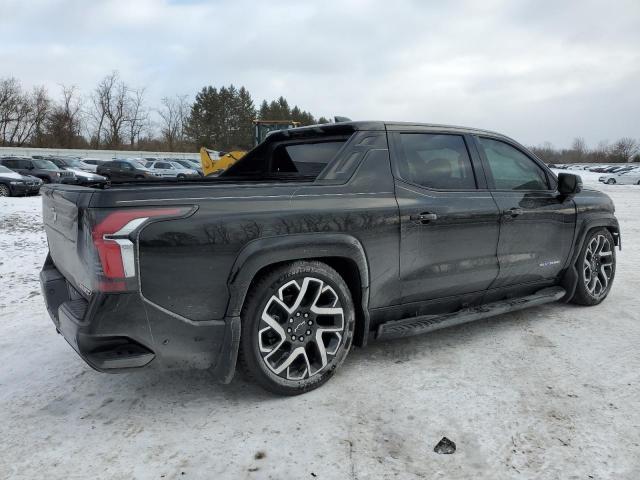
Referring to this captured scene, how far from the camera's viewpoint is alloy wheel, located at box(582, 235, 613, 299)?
15.3 feet

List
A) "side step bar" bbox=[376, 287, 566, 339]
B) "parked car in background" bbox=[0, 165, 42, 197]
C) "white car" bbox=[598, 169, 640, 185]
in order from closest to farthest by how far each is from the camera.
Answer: "side step bar" bbox=[376, 287, 566, 339], "parked car in background" bbox=[0, 165, 42, 197], "white car" bbox=[598, 169, 640, 185]

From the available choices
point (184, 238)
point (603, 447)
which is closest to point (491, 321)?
point (603, 447)

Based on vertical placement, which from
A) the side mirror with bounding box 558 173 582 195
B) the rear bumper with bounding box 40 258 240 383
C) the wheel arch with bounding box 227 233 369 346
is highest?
the side mirror with bounding box 558 173 582 195

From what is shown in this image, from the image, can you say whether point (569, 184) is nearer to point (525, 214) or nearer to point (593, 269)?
point (525, 214)

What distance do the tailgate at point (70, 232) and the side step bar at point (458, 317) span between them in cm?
182

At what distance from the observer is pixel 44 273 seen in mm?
3371

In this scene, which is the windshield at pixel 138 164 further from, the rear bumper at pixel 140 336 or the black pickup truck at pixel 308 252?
the rear bumper at pixel 140 336

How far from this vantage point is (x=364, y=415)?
8.93 feet

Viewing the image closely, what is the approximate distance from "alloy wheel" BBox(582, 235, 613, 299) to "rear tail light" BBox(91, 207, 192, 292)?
405 centimetres

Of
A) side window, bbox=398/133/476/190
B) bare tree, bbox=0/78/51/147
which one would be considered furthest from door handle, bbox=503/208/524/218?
bare tree, bbox=0/78/51/147

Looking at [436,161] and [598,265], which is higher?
[436,161]

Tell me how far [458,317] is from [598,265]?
2112 millimetres

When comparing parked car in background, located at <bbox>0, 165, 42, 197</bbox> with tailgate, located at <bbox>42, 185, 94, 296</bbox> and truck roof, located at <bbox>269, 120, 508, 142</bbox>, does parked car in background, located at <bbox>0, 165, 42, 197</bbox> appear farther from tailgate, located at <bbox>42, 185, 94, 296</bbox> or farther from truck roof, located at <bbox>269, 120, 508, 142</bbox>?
truck roof, located at <bbox>269, 120, 508, 142</bbox>

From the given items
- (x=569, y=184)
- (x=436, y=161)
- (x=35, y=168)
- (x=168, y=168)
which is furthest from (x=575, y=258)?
(x=168, y=168)
